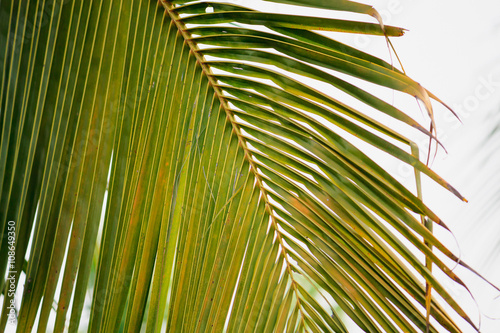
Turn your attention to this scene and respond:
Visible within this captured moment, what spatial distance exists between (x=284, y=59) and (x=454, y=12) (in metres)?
0.99

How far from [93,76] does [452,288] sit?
145 cm

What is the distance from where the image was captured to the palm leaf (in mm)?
452

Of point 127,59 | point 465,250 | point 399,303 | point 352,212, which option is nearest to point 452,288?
point 465,250

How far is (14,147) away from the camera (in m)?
0.45

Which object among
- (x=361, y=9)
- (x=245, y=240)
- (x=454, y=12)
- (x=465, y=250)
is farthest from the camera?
(x=465, y=250)

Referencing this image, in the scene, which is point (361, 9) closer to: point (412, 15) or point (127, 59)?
point (127, 59)

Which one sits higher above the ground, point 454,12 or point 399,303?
point 454,12

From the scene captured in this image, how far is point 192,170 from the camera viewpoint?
56cm

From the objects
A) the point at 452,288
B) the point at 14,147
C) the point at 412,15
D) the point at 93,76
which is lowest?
the point at 452,288

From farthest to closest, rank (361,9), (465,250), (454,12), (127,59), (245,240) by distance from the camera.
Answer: (465,250) → (454,12) → (245,240) → (127,59) → (361,9)

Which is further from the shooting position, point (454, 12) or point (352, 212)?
point (454, 12)

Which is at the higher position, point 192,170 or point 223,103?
point 223,103

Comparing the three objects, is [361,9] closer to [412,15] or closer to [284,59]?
[284,59]

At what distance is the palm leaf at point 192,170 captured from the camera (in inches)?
17.8
